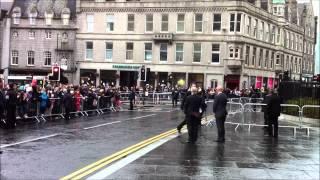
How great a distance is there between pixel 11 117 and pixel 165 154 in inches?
363

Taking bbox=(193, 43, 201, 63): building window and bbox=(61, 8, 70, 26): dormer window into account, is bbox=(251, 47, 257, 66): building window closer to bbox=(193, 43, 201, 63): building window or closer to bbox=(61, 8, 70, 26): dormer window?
bbox=(193, 43, 201, 63): building window

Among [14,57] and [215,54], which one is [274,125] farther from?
[14,57]

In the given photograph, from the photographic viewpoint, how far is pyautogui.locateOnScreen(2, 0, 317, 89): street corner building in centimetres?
6241

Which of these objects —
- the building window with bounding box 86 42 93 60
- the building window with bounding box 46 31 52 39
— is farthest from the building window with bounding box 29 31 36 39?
the building window with bounding box 86 42 93 60

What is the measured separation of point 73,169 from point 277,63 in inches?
2659

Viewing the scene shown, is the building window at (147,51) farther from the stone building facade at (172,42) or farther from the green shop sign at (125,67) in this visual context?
the green shop sign at (125,67)

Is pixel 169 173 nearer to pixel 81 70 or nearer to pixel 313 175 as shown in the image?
pixel 313 175

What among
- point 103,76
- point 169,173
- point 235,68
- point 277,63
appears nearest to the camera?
point 169,173

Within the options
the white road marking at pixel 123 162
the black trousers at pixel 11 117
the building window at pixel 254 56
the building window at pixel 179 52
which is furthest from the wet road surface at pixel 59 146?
the building window at pixel 254 56

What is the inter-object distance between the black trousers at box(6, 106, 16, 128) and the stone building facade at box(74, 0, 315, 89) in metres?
40.7

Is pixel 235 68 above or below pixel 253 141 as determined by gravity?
above

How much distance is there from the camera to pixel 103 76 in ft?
218

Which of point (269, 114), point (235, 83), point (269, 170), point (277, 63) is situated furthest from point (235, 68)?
point (269, 170)

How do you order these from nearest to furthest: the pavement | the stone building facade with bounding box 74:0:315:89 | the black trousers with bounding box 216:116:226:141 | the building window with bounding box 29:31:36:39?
1. the pavement
2. the black trousers with bounding box 216:116:226:141
3. the stone building facade with bounding box 74:0:315:89
4. the building window with bounding box 29:31:36:39
